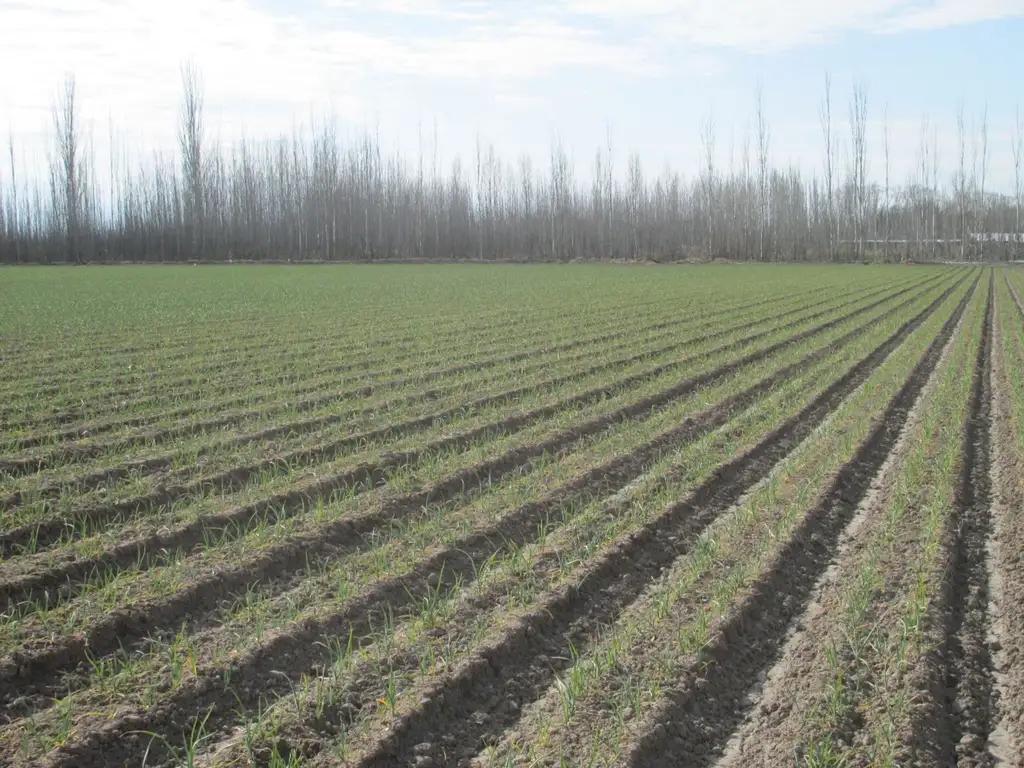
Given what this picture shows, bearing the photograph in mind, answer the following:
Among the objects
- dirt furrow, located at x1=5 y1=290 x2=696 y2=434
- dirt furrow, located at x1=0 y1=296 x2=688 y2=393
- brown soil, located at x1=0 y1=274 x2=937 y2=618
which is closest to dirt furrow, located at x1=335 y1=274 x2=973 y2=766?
brown soil, located at x1=0 y1=274 x2=937 y2=618

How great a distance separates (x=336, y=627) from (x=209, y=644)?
57 cm

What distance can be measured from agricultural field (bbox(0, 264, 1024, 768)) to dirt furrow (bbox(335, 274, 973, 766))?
0.02 meters

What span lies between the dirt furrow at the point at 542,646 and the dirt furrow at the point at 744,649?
0.14 ft

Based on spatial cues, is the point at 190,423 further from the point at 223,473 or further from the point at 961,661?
the point at 961,661

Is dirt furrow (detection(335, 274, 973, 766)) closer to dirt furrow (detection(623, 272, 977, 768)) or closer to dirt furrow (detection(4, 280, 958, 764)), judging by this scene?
dirt furrow (detection(623, 272, 977, 768))

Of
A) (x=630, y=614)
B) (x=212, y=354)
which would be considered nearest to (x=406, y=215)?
(x=212, y=354)

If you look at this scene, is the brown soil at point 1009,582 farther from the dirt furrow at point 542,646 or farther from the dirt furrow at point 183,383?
the dirt furrow at point 183,383

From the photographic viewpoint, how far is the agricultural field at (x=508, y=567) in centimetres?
351

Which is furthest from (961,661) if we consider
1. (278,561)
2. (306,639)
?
(278,561)

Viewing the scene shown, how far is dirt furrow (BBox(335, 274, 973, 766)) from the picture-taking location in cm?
348

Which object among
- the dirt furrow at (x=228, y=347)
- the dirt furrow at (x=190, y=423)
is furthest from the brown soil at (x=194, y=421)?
the dirt furrow at (x=228, y=347)

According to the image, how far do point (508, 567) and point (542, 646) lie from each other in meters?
0.89

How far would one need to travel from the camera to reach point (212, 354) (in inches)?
525

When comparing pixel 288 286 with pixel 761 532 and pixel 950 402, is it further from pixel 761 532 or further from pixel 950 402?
pixel 761 532
